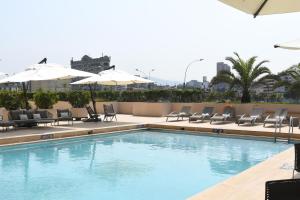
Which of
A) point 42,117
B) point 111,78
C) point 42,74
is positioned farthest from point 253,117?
point 42,74

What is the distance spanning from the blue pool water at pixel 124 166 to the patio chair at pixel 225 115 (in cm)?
249

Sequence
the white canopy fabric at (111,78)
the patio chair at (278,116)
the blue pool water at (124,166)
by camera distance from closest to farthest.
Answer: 1. the blue pool water at (124,166)
2. the patio chair at (278,116)
3. the white canopy fabric at (111,78)

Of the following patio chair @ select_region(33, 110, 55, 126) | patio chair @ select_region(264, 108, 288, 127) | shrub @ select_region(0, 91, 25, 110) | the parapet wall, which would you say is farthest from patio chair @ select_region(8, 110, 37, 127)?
patio chair @ select_region(264, 108, 288, 127)

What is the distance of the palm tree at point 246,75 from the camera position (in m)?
21.6

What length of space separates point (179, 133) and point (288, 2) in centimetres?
1099

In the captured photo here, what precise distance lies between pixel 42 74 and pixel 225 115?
8.08 m

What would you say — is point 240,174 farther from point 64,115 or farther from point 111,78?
point 111,78

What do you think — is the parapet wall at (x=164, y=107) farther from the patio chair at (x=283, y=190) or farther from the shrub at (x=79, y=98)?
the patio chair at (x=283, y=190)

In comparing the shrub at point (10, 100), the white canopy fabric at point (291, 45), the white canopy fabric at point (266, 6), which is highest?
the white canopy fabric at point (266, 6)

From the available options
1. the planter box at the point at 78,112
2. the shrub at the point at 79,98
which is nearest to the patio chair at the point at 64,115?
the planter box at the point at 78,112

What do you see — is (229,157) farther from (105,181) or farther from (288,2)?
(288,2)

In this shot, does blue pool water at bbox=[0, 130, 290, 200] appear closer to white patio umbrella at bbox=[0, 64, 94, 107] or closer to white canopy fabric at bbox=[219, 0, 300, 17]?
white patio umbrella at bbox=[0, 64, 94, 107]

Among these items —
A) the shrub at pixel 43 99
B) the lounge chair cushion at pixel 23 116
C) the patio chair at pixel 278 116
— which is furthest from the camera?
the shrub at pixel 43 99

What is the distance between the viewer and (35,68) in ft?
49.4
